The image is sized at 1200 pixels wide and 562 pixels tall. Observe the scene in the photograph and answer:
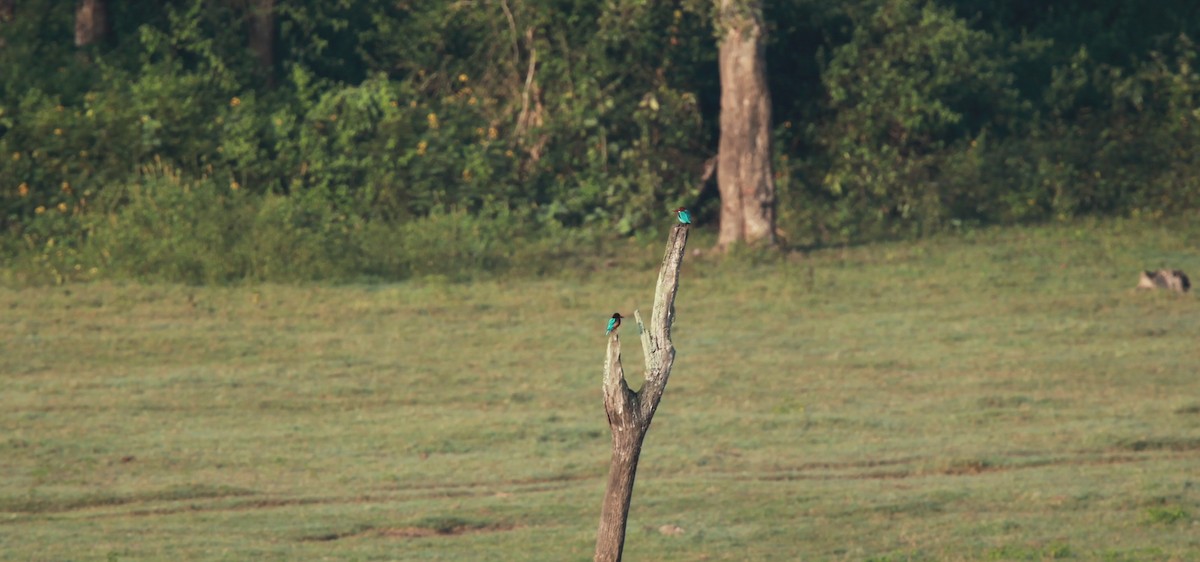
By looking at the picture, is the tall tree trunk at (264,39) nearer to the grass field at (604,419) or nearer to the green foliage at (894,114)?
the grass field at (604,419)

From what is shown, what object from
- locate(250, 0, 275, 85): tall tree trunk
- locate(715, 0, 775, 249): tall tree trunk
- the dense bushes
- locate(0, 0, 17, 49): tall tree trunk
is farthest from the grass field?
locate(0, 0, 17, 49): tall tree trunk

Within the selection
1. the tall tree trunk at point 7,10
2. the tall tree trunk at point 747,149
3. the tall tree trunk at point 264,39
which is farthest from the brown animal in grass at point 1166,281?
the tall tree trunk at point 7,10

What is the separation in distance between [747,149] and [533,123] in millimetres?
2900

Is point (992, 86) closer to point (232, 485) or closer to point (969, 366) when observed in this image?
point (969, 366)

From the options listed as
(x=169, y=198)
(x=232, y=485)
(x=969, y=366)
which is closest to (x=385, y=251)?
(x=169, y=198)

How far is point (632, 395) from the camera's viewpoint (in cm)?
746

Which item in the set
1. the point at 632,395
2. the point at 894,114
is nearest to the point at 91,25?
the point at 894,114

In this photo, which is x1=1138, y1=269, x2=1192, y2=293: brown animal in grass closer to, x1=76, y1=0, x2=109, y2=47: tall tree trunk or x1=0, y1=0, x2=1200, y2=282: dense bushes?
x1=0, y1=0, x2=1200, y2=282: dense bushes

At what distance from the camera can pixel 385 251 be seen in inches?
775

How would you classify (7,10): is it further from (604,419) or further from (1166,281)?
(1166,281)

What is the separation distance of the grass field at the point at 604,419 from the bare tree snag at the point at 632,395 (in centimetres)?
255

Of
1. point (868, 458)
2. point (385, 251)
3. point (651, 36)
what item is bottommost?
point (868, 458)

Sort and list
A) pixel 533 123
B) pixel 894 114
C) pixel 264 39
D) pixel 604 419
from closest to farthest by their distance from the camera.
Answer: pixel 604 419 → pixel 894 114 → pixel 533 123 → pixel 264 39

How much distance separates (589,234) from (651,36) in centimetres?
226
